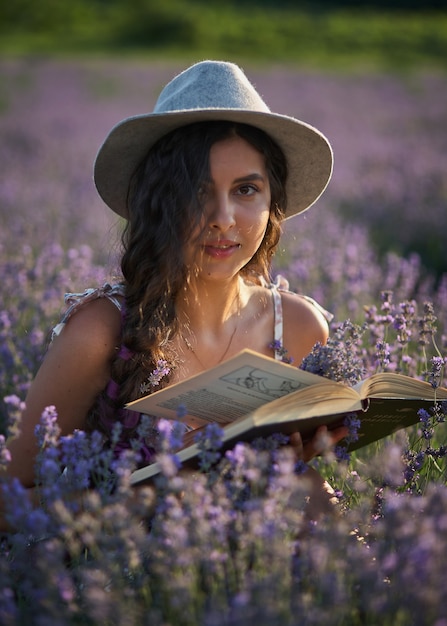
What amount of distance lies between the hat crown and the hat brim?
3 centimetres

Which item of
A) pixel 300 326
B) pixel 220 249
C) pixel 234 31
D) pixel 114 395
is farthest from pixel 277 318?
pixel 234 31

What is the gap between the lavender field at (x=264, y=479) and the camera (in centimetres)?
129

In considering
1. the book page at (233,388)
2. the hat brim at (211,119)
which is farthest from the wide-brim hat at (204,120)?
the book page at (233,388)

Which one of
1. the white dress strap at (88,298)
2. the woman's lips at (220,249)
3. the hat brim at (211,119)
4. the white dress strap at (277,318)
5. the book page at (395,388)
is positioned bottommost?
the book page at (395,388)

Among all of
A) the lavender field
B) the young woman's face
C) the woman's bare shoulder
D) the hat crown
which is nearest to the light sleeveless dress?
the lavender field

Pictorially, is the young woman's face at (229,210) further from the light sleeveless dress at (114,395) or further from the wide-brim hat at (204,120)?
the light sleeveless dress at (114,395)

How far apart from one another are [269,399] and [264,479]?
1.17 feet

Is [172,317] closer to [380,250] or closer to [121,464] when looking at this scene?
[121,464]

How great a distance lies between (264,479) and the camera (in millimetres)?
1443

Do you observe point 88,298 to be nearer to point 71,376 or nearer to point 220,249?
point 71,376

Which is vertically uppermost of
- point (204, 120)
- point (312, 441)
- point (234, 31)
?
point (234, 31)

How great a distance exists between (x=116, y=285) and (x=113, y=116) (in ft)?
39.8

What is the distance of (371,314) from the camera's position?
9.16 feet

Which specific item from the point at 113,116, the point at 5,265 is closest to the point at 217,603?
the point at 5,265
